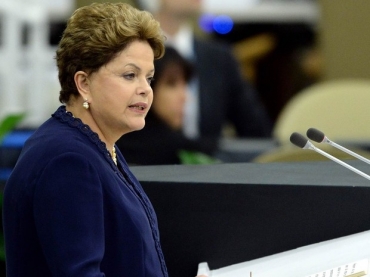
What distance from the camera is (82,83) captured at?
1.44 m

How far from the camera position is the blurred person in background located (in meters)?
4.57

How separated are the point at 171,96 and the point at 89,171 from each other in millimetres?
2151

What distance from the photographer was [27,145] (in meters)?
1.44

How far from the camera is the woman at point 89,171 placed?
133cm

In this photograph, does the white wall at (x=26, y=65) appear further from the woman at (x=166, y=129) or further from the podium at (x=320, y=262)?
the podium at (x=320, y=262)

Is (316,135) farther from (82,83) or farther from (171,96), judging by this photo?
(171,96)

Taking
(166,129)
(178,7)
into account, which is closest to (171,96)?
(166,129)

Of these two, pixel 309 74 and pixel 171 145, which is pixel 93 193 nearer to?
pixel 171 145

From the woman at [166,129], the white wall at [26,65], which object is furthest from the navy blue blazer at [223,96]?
the white wall at [26,65]

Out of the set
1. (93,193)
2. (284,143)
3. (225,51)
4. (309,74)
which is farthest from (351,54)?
(93,193)

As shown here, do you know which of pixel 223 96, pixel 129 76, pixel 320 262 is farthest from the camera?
pixel 223 96

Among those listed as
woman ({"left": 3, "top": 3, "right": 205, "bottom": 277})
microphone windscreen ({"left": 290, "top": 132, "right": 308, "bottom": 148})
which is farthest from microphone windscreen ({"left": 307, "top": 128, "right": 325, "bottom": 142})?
woman ({"left": 3, "top": 3, "right": 205, "bottom": 277})

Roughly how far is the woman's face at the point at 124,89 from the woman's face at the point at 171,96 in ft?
6.58

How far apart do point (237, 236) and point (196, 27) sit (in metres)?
5.12
